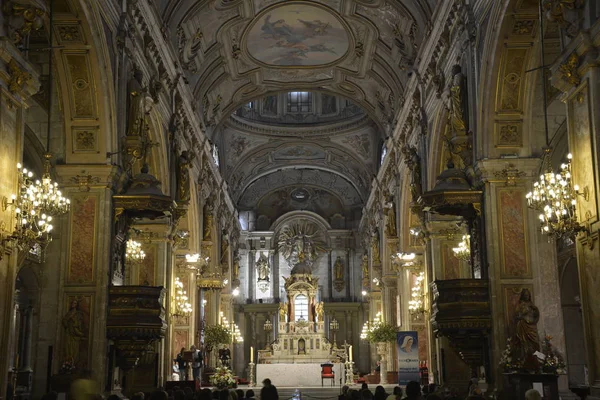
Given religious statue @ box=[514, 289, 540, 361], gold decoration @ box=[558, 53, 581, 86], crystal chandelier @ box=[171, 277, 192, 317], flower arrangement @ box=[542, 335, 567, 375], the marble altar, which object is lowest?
the marble altar

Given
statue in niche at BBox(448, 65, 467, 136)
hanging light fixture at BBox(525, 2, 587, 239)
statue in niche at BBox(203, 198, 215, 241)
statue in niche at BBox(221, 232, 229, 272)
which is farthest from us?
statue in niche at BBox(221, 232, 229, 272)

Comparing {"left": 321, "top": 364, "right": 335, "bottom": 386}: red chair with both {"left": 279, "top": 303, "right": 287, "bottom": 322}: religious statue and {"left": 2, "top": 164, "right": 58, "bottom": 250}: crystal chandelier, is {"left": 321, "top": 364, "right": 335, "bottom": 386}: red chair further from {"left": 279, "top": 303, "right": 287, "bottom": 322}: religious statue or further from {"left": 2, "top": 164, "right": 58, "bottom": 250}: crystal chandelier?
{"left": 2, "top": 164, "right": 58, "bottom": 250}: crystal chandelier

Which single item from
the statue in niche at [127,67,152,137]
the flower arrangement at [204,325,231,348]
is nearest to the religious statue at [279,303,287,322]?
the flower arrangement at [204,325,231,348]

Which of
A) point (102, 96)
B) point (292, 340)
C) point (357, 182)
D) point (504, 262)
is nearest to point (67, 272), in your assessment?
point (102, 96)

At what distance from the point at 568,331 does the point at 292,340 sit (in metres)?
18.9

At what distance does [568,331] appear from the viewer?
19625 mm

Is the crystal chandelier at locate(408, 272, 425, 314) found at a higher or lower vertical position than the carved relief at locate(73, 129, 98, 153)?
lower

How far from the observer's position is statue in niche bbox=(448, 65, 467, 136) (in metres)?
16.0

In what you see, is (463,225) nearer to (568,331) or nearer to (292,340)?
(568,331)

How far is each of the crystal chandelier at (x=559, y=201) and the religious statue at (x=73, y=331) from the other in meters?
8.51

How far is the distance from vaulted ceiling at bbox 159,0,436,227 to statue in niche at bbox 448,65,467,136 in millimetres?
4330

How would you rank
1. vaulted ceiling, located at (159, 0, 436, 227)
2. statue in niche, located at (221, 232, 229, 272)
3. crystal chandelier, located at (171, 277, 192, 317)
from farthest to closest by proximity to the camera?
1. statue in niche, located at (221, 232, 229, 272)
2. vaulted ceiling, located at (159, 0, 436, 227)
3. crystal chandelier, located at (171, 277, 192, 317)

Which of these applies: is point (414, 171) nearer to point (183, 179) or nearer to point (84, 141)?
point (183, 179)

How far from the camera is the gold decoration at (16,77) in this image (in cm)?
997
